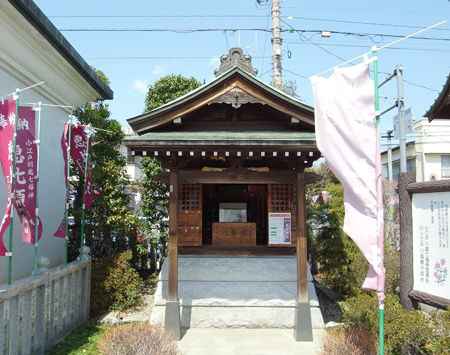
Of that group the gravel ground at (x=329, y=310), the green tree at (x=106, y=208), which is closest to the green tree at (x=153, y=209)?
the green tree at (x=106, y=208)

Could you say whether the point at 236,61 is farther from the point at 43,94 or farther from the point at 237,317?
the point at 237,317

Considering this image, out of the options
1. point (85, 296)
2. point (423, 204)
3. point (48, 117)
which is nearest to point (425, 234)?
point (423, 204)

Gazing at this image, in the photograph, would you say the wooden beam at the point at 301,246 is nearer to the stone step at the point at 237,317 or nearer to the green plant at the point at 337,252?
the stone step at the point at 237,317

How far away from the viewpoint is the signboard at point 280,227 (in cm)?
955

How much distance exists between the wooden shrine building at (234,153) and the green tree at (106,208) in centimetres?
295

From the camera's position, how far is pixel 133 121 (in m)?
8.81

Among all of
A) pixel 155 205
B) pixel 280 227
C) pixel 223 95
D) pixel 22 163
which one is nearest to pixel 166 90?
pixel 155 205

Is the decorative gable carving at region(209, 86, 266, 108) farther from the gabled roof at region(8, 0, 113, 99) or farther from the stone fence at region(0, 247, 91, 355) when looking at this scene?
the stone fence at region(0, 247, 91, 355)

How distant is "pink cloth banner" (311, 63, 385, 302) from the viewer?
16.4ft

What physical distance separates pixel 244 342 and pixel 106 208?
6091mm

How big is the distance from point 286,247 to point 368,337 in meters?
3.94

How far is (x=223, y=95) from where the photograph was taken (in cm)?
909

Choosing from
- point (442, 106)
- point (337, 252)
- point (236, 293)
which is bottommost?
point (236, 293)

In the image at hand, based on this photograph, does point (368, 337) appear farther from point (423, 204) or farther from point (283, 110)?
point (283, 110)
